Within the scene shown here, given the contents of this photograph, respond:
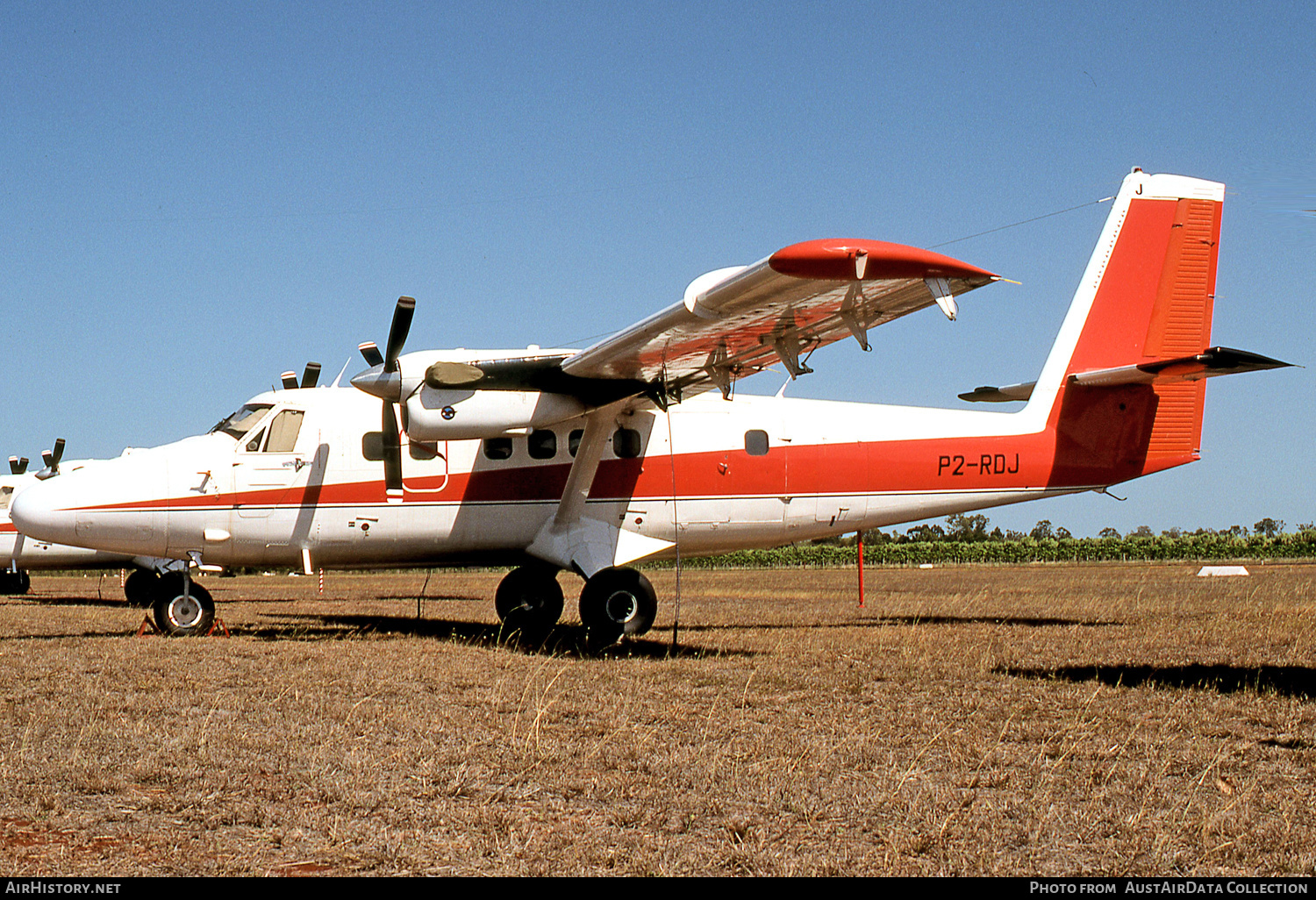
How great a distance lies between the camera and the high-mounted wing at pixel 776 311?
8.18 metres

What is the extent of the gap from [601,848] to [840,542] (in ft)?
245

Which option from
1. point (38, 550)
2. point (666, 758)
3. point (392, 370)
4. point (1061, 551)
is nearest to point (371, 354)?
point (392, 370)

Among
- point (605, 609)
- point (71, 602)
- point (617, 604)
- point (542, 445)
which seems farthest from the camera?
point (71, 602)

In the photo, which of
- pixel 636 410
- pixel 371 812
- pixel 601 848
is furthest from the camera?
pixel 636 410

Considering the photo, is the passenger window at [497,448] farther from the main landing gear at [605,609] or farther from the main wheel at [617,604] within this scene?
the main wheel at [617,604]

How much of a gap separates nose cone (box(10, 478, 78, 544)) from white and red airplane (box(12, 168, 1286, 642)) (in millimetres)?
28

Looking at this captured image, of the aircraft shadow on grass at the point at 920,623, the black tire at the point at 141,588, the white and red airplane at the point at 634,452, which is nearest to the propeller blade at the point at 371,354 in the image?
the white and red airplane at the point at 634,452

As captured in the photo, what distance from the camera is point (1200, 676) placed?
28.9ft

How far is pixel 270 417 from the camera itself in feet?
43.2

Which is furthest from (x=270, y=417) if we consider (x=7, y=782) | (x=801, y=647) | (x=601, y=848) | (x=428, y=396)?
(x=601, y=848)

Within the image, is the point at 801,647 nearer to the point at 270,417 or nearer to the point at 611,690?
the point at 611,690

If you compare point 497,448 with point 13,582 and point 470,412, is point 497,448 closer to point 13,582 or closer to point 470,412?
point 470,412

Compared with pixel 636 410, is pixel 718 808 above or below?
below

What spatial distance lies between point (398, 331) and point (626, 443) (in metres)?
3.48
